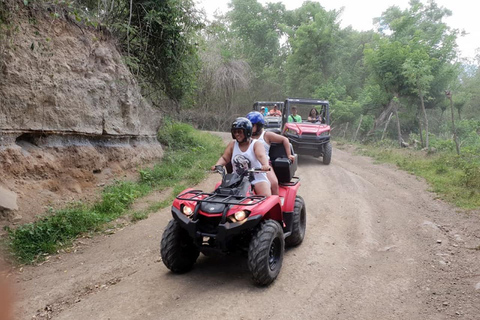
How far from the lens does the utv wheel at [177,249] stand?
416 cm

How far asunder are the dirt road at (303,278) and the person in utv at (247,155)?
100cm

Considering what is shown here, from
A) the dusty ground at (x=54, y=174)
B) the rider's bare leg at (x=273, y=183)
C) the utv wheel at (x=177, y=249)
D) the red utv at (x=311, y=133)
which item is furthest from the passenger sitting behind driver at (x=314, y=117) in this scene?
the utv wheel at (x=177, y=249)

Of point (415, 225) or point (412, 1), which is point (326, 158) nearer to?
point (415, 225)

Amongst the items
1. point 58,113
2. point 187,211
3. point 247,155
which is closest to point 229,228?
point 187,211

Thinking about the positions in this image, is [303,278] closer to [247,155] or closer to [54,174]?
[247,155]

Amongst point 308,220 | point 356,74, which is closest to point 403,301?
point 308,220

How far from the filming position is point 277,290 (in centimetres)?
395

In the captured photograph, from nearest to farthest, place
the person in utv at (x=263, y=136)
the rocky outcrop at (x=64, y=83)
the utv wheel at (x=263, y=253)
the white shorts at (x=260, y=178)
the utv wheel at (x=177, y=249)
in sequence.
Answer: the utv wheel at (x=263, y=253), the utv wheel at (x=177, y=249), the white shorts at (x=260, y=178), the person in utv at (x=263, y=136), the rocky outcrop at (x=64, y=83)

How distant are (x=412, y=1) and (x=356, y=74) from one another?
965 cm

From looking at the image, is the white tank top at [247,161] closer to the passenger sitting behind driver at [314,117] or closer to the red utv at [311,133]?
the red utv at [311,133]

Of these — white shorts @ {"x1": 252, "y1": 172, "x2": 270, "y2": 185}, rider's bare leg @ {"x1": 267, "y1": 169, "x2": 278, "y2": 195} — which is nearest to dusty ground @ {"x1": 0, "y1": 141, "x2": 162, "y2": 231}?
white shorts @ {"x1": 252, "y1": 172, "x2": 270, "y2": 185}

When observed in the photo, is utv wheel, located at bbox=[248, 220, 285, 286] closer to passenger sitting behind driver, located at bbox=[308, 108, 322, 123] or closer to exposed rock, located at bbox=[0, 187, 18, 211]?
exposed rock, located at bbox=[0, 187, 18, 211]

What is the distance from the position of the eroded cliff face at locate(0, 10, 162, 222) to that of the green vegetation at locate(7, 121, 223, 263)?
1.28ft

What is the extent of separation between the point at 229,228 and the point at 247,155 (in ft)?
4.10
